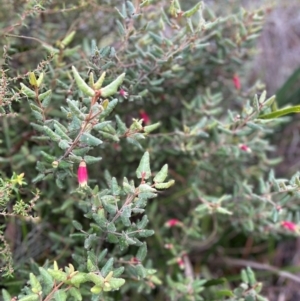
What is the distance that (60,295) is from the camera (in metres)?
0.93

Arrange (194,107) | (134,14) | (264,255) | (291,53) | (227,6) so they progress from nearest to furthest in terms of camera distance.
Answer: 1. (134,14)
2. (194,107)
3. (227,6)
4. (264,255)
5. (291,53)

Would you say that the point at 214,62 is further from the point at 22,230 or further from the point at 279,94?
the point at 22,230

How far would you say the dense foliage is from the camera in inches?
39.7

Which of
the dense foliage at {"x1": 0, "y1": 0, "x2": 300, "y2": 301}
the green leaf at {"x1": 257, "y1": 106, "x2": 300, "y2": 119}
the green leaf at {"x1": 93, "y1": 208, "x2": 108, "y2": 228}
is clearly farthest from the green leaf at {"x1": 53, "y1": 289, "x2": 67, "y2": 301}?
the green leaf at {"x1": 257, "y1": 106, "x2": 300, "y2": 119}

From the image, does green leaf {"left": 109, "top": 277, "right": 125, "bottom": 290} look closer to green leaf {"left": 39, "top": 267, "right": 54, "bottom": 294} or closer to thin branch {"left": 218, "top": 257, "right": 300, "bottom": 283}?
green leaf {"left": 39, "top": 267, "right": 54, "bottom": 294}

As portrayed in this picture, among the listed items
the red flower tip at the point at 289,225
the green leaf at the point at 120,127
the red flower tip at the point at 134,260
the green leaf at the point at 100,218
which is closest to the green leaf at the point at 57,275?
the green leaf at the point at 100,218

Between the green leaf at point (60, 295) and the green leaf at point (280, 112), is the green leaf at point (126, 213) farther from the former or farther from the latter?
the green leaf at point (280, 112)

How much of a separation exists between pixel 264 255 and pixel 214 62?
92 centimetres

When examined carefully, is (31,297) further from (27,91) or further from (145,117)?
(145,117)

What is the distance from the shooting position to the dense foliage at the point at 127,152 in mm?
1008

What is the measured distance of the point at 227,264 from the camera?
6.23 ft

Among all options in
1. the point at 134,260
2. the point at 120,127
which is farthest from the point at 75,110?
the point at 134,260

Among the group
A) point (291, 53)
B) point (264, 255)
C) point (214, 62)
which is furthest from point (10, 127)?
point (291, 53)

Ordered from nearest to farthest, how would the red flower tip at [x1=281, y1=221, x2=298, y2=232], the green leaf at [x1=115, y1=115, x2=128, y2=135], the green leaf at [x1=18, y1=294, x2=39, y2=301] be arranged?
the green leaf at [x1=18, y1=294, x2=39, y2=301] < the green leaf at [x1=115, y1=115, x2=128, y2=135] < the red flower tip at [x1=281, y1=221, x2=298, y2=232]
